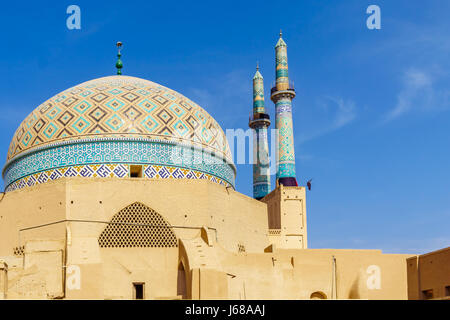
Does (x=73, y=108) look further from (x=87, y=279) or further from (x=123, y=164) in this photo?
(x=87, y=279)

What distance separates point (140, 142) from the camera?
15656mm

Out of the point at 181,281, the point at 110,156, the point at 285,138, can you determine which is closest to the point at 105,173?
the point at 110,156

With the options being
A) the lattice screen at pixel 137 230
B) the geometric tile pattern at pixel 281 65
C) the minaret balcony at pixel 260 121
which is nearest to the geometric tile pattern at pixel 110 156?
the lattice screen at pixel 137 230

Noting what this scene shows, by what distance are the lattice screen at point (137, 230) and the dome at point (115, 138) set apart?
1273 millimetres

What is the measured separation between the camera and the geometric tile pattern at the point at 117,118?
15820mm

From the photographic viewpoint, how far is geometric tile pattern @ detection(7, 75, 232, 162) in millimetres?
15820

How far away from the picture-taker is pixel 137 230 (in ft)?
46.3

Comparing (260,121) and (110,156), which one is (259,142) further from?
(110,156)

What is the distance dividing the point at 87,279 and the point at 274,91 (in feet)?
36.3

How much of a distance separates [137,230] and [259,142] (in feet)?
34.3

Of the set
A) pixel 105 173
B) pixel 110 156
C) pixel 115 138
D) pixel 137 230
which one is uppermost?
pixel 115 138

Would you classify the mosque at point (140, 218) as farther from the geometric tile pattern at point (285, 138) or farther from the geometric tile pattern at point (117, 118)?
the geometric tile pattern at point (285, 138)

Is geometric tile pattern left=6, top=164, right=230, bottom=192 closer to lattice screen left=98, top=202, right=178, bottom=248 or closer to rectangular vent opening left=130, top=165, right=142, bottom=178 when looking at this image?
rectangular vent opening left=130, top=165, right=142, bottom=178
